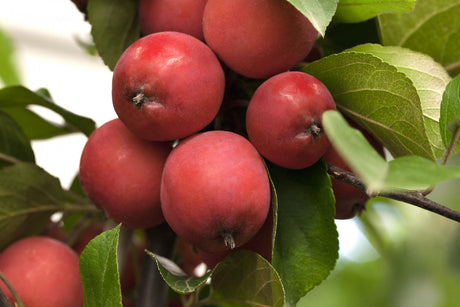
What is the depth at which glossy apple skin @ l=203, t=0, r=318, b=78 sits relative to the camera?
0.95ft

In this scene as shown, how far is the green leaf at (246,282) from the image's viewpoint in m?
0.29

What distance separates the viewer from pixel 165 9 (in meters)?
0.33

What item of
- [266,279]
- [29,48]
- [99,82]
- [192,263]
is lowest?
[99,82]

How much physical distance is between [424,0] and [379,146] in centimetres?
12

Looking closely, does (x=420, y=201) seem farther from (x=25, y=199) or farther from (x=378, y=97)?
(x=25, y=199)

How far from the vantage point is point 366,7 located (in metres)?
0.31

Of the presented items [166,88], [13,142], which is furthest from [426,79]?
[13,142]

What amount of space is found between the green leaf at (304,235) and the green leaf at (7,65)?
46cm

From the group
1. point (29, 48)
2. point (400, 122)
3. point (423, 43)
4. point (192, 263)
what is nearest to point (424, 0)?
point (423, 43)

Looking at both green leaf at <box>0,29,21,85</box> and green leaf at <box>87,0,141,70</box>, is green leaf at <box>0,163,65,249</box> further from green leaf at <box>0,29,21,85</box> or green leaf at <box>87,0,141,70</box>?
green leaf at <box>0,29,21,85</box>

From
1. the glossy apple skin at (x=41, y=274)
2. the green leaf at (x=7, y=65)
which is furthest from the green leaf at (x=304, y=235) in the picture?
the green leaf at (x=7, y=65)

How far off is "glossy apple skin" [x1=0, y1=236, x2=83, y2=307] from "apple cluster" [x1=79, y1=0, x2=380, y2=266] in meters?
0.05

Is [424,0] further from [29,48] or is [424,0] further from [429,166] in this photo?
[29,48]

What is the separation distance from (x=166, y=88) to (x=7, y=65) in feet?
1.55
